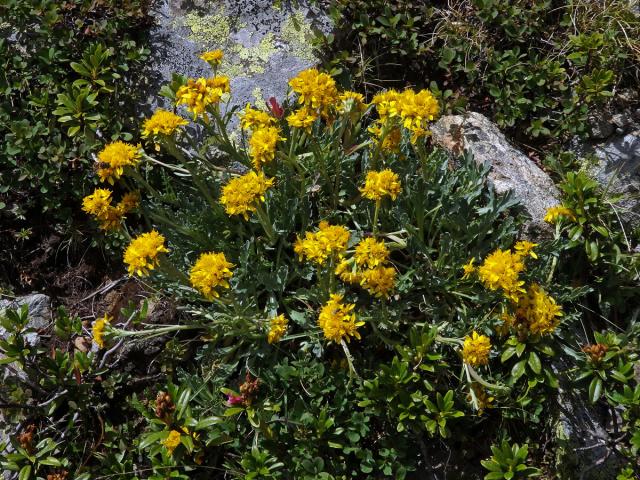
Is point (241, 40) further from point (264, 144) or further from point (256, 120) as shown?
point (264, 144)

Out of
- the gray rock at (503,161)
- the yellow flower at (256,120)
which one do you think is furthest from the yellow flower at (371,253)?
the gray rock at (503,161)

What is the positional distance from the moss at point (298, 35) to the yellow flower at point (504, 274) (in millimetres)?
1935

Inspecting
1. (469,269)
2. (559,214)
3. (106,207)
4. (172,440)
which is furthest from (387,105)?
(172,440)

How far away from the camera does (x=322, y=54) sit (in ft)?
13.5

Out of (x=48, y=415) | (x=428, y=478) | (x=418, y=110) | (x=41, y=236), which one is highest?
(x=418, y=110)

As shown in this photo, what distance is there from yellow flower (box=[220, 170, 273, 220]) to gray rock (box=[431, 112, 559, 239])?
1.31m

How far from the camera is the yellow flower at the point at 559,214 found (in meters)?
3.31

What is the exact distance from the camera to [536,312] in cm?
295

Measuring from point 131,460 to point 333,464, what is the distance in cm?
101

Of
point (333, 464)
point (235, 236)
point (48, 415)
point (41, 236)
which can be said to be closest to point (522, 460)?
point (333, 464)

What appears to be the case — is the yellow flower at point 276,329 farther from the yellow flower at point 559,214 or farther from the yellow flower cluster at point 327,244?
the yellow flower at point 559,214

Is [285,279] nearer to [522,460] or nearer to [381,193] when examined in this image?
[381,193]

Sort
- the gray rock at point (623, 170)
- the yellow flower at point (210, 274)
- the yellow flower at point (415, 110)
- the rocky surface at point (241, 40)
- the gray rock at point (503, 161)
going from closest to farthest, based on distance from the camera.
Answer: the yellow flower at point (210, 274) → the yellow flower at point (415, 110) → the gray rock at point (503, 161) → the gray rock at point (623, 170) → the rocky surface at point (241, 40)

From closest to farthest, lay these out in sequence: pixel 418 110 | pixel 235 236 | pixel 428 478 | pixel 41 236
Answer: pixel 418 110 → pixel 428 478 → pixel 235 236 → pixel 41 236
